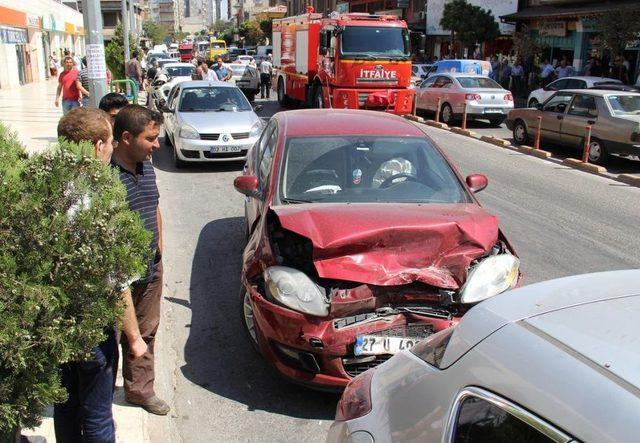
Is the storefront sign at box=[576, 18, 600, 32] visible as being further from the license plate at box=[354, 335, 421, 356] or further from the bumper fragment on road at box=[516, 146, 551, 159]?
the license plate at box=[354, 335, 421, 356]

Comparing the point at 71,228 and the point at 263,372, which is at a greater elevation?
the point at 71,228

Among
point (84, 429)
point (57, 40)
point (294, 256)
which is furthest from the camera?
point (57, 40)

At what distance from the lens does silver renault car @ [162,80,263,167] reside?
11.7 meters

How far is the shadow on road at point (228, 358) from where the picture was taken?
14.1 feet

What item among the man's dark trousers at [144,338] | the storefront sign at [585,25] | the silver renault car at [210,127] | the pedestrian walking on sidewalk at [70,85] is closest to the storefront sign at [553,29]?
the storefront sign at [585,25]

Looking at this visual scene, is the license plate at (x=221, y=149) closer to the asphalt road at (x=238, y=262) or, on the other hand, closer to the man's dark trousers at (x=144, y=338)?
the asphalt road at (x=238, y=262)

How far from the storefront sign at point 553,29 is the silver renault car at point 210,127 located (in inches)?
877

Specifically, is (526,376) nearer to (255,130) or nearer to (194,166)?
(255,130)

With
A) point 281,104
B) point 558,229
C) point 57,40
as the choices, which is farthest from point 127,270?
point 57,40

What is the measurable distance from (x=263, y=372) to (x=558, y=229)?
543cm

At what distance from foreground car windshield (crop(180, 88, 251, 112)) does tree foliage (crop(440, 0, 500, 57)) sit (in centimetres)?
2376

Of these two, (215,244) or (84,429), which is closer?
(84,429)

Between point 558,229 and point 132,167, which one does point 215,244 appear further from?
point 558,229

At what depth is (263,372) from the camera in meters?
4.69
